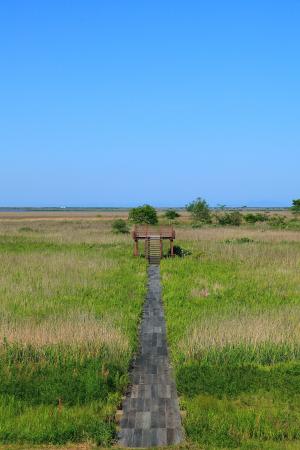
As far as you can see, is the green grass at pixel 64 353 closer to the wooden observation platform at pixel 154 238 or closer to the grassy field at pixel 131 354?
the grassy field at pixel 131 354

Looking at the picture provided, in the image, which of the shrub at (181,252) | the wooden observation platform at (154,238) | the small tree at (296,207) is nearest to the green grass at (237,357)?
the wooden observation platform at (154,238)

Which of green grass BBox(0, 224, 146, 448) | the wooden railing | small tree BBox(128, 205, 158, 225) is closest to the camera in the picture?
green grass BBox(0, 224, 146, 448)

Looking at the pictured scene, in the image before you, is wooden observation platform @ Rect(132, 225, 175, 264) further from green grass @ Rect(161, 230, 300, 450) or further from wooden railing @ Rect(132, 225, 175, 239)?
green grass @ Rect(161, 230, 300, 450)

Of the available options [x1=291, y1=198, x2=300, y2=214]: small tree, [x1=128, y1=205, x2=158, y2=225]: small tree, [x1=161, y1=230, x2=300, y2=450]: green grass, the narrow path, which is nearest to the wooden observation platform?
[x1=161, y1=230, x2=300, y2=450]: green grass

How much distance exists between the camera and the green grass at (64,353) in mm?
8875

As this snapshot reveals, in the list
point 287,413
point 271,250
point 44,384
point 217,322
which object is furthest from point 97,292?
point 271,250

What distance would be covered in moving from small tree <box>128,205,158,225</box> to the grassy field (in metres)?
43.0

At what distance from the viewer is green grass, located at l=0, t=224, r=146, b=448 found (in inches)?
349

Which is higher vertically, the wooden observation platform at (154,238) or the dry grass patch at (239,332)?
the wooden observation platform at (154,238)

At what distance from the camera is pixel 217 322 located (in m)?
15.4

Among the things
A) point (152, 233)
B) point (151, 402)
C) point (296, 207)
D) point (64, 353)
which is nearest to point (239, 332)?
point (151, 402)

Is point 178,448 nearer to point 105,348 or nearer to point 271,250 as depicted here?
point 105,348

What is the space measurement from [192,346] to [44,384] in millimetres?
4294

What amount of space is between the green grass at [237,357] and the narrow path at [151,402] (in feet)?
0.91
